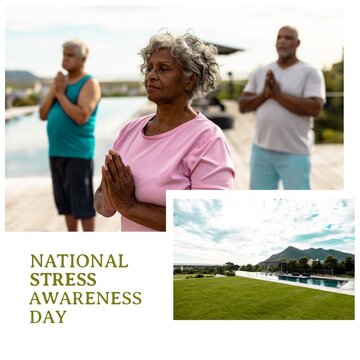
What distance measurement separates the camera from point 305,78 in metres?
4.66

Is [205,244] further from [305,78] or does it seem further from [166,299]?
[305,78]

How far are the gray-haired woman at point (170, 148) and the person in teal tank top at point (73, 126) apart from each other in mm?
2431

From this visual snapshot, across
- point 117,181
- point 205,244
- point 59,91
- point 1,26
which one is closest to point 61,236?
point 117,181

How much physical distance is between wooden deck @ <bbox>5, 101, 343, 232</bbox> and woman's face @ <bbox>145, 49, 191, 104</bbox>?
374 cm

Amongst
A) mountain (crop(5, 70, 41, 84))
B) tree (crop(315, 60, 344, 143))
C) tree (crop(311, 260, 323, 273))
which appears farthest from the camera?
mountain (crop(5, 70, 41, 84))

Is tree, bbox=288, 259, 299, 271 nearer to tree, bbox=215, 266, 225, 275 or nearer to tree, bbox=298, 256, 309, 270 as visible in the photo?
tree, bbox=298, 256, 309, 270

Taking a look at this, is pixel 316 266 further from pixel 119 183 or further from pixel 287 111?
pixel 287 111

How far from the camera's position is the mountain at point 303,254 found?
2.39m

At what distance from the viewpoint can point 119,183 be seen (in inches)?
91.8

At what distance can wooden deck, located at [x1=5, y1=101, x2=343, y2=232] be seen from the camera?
6266 millimetres

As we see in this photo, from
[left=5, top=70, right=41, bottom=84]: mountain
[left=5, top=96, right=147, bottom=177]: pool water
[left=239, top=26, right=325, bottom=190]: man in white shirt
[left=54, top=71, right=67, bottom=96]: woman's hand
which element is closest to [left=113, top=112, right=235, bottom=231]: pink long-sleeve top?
[left=239, top=26, right=325, bottom=190]: man in white shirt

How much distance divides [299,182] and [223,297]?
243 cm

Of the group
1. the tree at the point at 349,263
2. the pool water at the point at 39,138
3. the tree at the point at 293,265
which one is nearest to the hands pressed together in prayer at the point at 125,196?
the tree at the point at 293,265

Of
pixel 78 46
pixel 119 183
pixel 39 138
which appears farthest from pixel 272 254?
pixel 39 138
